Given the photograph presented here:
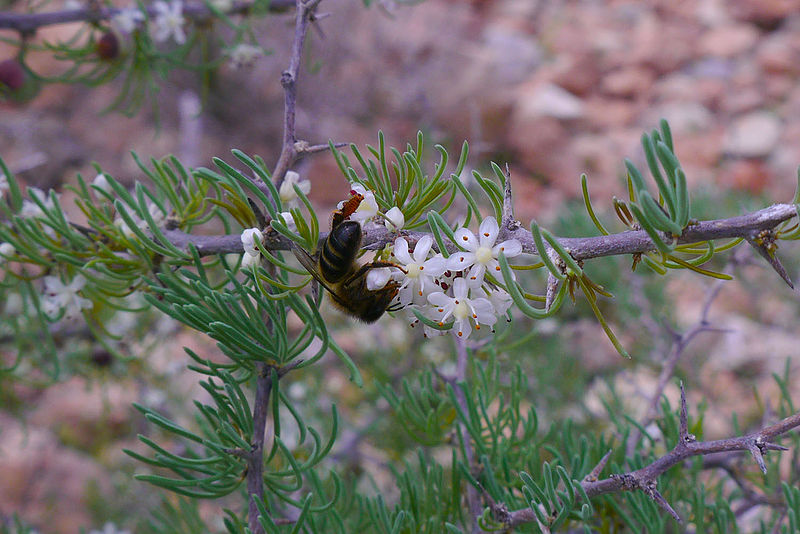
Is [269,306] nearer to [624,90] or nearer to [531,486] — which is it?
[531,486]

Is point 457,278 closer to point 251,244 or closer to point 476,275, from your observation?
point 476,275

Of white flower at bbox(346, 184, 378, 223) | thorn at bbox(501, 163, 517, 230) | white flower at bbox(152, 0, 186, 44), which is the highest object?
white flower at bbox(152, 0, 186, 44)

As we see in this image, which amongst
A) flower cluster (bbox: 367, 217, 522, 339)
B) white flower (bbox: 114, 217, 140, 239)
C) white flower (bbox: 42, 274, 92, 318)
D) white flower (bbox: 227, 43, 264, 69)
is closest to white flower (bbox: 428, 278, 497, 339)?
flower cluster (bbox: 367, 217, 522, 339)

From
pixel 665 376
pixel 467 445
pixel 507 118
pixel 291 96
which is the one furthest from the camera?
pixel 507 118

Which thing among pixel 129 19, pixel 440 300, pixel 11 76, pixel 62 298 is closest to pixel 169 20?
pixel 129 19

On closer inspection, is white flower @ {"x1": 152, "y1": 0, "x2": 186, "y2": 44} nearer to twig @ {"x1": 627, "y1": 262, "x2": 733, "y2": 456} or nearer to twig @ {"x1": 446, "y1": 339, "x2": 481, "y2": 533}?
twig @ {"x1": 446, "y1": 339, "x2": 481, "y2": 533}

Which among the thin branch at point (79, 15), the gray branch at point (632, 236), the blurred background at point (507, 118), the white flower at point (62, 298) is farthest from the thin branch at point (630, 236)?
the blurred background at point (507, 118)

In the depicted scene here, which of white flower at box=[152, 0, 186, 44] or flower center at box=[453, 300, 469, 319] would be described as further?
white flower at box=[152, 0, 186, 44]
